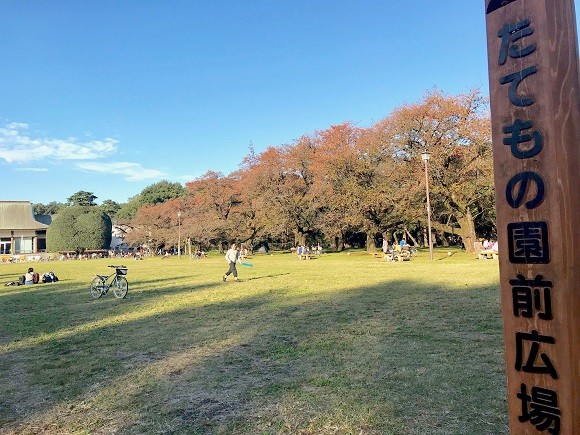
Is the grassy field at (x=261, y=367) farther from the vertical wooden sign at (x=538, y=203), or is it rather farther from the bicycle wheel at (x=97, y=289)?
the bicycle wheel at (x=97, y=289)

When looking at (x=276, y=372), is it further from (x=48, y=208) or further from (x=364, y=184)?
(x=48, y=208)

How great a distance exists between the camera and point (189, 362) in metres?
5.36

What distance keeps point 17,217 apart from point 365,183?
49643 millimetres

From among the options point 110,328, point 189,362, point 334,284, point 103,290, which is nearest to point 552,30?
point 189,362

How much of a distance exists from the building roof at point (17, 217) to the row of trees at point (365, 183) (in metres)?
26.0

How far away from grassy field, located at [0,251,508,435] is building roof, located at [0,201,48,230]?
184 ft

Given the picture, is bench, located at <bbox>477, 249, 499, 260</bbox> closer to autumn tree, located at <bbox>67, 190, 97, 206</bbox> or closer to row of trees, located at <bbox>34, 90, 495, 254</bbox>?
row of trees, located at <bbox>34, 90, 495, 254</bbox>

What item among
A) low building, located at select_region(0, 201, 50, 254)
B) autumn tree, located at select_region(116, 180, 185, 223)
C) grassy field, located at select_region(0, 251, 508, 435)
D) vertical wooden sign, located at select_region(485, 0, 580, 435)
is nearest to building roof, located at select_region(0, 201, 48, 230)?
low building, located at select_region(0, 201, 50, 254)

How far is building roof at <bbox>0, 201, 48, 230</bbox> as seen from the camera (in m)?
57.6

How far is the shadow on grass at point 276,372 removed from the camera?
358cm

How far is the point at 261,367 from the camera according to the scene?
5008 mm

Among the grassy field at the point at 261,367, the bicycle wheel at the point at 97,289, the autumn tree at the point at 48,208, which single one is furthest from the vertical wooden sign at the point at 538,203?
the autumn tree at the point at 48,208

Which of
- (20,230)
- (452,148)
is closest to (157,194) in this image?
(20,230)

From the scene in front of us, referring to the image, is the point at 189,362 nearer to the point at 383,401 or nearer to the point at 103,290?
the point at 383,401
